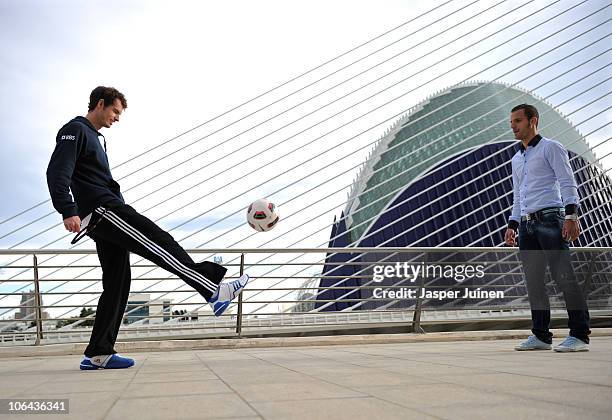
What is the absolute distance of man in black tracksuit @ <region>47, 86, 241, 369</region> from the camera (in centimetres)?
276

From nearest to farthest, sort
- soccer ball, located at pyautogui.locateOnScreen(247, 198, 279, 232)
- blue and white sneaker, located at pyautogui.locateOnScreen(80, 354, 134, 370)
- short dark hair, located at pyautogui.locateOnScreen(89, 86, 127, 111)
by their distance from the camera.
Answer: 1. blue and white sneaker, located at pyautogui.locateOnScreen(80, 354, 134, 370)
2. short dark hair, located at pyautogui.locateOnScreen(89, 86, 127, 111)
3. soccer ball, located at pyautogui.locateOnScreen(247, 198, 279, 232)

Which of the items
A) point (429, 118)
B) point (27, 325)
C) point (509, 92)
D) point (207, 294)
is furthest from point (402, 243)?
point (207, 294)

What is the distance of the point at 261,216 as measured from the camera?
16.6 ft

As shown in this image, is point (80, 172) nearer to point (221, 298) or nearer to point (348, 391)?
Answer: point (221, 298)

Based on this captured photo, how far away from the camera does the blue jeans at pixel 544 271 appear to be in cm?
319

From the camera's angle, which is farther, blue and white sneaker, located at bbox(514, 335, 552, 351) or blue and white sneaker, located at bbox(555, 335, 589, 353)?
blue and white sneaker, located at bbox(514, 335, 552, 351)

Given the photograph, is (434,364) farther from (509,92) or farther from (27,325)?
(509,92)

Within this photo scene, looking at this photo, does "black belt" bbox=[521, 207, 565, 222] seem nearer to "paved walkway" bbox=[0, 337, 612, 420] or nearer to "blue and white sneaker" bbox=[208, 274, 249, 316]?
"paved walkway" bbox=[0, 337, 612, 420]

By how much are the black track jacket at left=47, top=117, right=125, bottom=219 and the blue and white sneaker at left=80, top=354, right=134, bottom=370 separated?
2.32ft

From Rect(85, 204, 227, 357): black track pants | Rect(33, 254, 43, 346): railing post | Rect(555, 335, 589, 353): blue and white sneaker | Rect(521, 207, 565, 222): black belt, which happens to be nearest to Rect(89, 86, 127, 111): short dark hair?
Rect(85, 204, 227, 357): black track pants

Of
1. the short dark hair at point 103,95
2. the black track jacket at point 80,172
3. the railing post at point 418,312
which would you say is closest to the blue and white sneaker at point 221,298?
the black track jacket at point 80,172

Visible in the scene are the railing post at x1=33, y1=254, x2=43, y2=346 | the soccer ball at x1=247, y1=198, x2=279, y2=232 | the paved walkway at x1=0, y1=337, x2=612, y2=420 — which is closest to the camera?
the paved walkway at x1=0, y1=337, x2=612, y2=420

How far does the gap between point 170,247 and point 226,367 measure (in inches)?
26.6

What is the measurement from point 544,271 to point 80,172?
2755 mm
